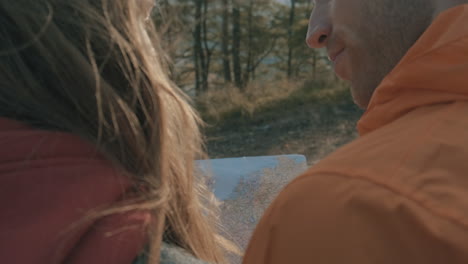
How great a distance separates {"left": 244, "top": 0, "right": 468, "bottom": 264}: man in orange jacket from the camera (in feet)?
2.58

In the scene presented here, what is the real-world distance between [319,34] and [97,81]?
84 cm

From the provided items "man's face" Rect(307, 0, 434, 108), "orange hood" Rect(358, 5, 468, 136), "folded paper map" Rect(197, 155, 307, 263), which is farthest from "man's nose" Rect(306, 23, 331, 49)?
"folded paper map" Rect(197, 155, 307, 263)

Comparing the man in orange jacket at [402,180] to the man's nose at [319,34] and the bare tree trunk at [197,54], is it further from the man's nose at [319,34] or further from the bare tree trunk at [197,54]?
the bare tree trunk at [197,54]

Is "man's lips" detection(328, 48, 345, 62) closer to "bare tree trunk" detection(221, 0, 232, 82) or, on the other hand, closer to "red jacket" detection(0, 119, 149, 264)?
"red jacket" detection(0, 119, 149, 264)

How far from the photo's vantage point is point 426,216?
0.79 metres

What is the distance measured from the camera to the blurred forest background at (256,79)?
617 cm

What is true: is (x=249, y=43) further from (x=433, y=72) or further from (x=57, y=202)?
(x=57, y=202)

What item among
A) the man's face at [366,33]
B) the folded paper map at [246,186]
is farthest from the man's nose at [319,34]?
the folded paper map at [246,186]

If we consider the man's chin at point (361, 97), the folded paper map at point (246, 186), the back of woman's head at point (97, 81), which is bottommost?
the folded paper map at point (246, 186)

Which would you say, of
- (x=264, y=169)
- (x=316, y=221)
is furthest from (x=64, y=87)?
(x=264, y=169)

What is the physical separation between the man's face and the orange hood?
0.42 feet

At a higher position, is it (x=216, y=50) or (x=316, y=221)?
(x=316, y=221)

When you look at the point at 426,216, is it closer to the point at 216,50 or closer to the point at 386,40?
the point at 386,40

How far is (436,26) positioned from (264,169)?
123 cm
